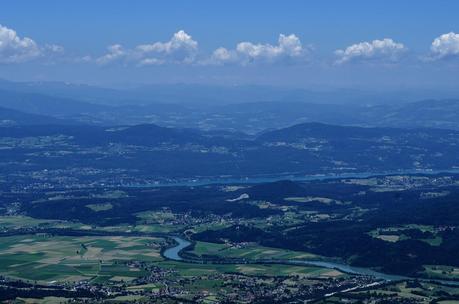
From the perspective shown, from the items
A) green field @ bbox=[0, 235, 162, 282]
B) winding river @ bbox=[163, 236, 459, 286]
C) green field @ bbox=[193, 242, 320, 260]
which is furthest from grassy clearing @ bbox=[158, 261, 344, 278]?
green field @ bbox=[193, 242, 320, 260]

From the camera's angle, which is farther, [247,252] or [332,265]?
[247,252]

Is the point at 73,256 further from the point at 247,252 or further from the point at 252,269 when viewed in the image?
the point at 252,269

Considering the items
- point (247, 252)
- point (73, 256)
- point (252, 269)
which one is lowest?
point (73, 256)

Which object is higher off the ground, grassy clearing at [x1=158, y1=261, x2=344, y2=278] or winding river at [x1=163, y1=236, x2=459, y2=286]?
grassy clearing at [x1=158, y1=261, x2=344, y2=278]

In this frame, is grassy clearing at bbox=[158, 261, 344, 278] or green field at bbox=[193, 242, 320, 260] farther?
green field at bbox=[193, 242, 320, 260]

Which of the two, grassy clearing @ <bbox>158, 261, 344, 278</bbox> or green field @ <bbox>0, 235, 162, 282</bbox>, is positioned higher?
grassy clearing @ <bbox>158, 261, 344, 278</bbox>

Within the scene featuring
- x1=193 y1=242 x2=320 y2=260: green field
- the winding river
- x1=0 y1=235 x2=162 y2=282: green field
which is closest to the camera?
the winding river

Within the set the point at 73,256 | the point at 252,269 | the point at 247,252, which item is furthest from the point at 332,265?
the point at 73,256

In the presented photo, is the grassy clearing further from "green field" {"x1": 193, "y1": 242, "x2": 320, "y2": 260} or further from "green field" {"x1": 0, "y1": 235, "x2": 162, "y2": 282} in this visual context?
"green field" {"x1": 193, "y1": 242, "x2": 320, "y2": 260}

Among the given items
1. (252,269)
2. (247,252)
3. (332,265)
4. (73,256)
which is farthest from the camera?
(247,252)

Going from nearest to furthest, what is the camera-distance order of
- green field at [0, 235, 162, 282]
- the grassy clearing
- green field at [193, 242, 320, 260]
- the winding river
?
the winding river, the grassy clearing, green field at [0, 235, 162, 282], green field at [193, 242, 320, 260]

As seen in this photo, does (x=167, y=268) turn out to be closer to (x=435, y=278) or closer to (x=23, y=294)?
(x=23, y=294)
